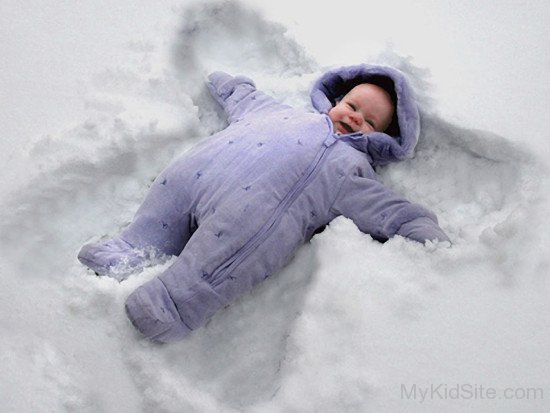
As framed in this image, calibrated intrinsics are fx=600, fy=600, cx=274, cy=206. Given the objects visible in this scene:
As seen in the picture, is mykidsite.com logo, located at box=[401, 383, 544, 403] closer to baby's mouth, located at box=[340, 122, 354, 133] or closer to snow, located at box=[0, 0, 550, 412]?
snow, located at box=[0, 0, 550, 412]

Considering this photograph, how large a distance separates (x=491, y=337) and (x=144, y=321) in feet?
1.94

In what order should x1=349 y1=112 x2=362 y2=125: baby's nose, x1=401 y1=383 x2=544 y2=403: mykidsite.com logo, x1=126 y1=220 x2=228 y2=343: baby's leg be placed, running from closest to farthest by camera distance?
x1=401 y1=383 x2=544 y2=403: mykidsite.com logo, x1=126 y1=220 x2=228 y2=343: baby's leg, x1=349 y1=112 x2=362 y2=125: baby's nose

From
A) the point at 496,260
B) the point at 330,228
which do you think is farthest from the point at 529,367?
the point at 330,228

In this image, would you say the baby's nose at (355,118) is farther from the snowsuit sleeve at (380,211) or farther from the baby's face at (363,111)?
the snowsuit sleeve at (380,211)

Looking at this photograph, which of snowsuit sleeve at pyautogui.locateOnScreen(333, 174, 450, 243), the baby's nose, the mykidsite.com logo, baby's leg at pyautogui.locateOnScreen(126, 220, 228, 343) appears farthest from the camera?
the baby's nose

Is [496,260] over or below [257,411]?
over

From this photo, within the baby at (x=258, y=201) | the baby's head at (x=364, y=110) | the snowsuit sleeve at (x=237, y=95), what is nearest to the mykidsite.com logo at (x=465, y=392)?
the baby at (x=258, y=201)

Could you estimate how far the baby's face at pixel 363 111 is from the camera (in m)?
1.40

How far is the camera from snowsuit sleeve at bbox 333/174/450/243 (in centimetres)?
121

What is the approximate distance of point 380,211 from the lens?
124cm

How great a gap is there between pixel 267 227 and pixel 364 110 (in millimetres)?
418

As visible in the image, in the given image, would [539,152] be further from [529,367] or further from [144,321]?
[144,321]

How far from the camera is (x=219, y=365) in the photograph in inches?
44.1

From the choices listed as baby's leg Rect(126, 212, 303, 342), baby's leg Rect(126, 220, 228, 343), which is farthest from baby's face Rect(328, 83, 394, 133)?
baby's leg Rect(126, 220, 228, 343)
